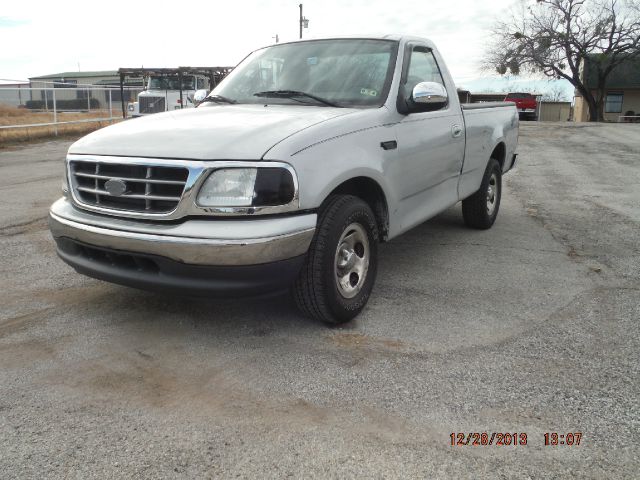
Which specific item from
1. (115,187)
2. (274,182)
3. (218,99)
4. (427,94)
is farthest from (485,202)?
(115,187)

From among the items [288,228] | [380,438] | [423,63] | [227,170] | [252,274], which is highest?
[423,63]

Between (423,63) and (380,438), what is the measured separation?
3415mm

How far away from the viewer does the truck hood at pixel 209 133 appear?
120 inches

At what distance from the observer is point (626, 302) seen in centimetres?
409

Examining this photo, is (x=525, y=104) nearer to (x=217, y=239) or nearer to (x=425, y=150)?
(x=425, y=150)

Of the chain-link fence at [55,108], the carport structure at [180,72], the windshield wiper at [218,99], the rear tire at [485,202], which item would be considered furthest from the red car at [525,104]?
the windshield wiper at [218,99]

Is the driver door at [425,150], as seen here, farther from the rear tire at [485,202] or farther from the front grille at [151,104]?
the front grille at [151,104]

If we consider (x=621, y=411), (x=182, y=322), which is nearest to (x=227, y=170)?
(x=182, y=322)

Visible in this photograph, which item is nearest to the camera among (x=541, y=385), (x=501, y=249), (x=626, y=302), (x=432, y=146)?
(x=541, y=385)

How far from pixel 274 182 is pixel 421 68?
2381 mm

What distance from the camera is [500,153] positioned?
6.52m

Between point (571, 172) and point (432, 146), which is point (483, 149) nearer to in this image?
point (432, 146)

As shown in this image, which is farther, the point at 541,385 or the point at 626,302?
the point at 626,302

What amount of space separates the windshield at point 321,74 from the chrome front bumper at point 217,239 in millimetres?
1311
